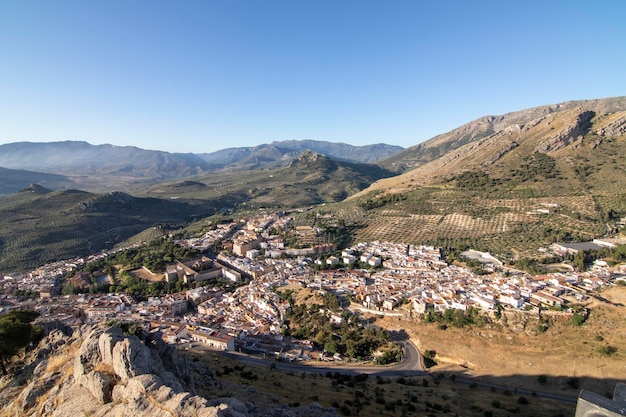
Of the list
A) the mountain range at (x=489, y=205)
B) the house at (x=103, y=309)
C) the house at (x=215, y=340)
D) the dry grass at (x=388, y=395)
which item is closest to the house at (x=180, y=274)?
the house at (x=103, y=309)

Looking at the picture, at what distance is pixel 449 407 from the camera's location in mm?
20922

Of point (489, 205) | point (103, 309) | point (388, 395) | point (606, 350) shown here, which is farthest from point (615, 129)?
point (103, 309)

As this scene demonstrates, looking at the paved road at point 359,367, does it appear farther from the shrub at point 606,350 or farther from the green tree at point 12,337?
the green tree at point 12,337

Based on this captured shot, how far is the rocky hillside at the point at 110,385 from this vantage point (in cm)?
951

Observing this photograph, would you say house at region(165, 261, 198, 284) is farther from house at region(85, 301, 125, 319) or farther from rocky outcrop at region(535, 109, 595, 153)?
rocky outcrop at region(535, 109, 595, 153)

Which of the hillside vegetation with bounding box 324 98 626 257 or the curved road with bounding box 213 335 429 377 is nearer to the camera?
the curved road with bounding box 213 335 429 377

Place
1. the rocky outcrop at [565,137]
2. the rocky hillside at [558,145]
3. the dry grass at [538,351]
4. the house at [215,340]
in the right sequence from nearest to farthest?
1. the dry grass at [538,351]
2. the house at [215,340]
3. the rocky hillside at [558,145]
4. the rocky outcrop at [565,137]

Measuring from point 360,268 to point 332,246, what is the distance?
12.7 meters

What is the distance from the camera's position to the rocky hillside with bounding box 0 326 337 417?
9.51 metres

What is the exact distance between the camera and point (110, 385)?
36.3 ft

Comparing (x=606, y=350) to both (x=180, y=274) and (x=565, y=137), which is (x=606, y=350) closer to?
(x=180, y=274)

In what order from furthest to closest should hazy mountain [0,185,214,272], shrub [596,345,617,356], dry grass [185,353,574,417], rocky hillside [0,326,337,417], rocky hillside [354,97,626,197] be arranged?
rocky hillside [354,97,626,197] < hazy mountain [0,185,214,272] < shrub [596,345,617,356] < dry grass [185,353,574,417] < rocky hillside [0,326,337,417]

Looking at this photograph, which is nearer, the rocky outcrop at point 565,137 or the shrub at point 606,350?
the shrub at point 606,350

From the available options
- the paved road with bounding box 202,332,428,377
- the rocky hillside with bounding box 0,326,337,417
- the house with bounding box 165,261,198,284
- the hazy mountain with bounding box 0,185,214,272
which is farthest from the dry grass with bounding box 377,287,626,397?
the hazy mountain with bounding box 0,185,214,272
